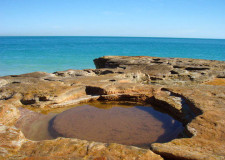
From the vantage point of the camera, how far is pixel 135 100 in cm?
502

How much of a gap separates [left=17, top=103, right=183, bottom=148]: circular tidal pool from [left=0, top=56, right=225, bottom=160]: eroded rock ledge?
1.07ft

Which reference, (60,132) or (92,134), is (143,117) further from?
(60,132)

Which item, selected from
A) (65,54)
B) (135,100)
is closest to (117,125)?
(135,100)

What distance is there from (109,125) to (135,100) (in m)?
1.43

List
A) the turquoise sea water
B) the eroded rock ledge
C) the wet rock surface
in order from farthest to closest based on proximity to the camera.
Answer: the turquoise sea water → the wet rock surface → the eroded rock ledge

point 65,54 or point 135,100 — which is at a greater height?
point 135,100

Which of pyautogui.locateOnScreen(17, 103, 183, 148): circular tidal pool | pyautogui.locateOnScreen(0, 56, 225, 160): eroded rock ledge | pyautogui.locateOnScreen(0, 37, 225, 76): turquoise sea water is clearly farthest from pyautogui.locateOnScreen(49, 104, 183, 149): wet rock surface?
pyautogui.locateOnScreen(0, 37, 225, 76): turquoise sea water

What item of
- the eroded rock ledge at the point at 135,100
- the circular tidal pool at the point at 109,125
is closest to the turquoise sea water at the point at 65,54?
the eroded rock ledge at the point at 135,100

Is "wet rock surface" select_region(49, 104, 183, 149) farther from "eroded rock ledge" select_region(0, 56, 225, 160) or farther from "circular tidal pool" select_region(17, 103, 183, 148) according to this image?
"eroded rock ledge" select_region(0, 56, 225, 160)

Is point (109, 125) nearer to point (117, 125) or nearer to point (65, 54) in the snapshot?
point (117, 125)

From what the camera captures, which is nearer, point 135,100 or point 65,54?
point 135,100

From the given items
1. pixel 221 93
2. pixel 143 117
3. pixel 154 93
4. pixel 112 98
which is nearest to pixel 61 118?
pixel 112 98

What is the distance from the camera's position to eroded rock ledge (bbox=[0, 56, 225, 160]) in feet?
7.50

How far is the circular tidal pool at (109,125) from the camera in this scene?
3377 mm
